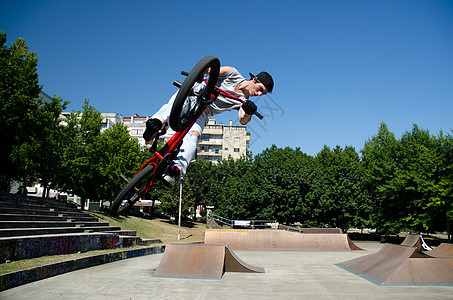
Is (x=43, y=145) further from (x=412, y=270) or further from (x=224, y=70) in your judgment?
(x=412, y=270)

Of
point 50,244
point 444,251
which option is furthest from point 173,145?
point 444,251

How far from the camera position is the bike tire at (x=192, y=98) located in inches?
197

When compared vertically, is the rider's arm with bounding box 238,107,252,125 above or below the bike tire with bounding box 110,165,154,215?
above

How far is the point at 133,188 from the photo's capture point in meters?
6.18

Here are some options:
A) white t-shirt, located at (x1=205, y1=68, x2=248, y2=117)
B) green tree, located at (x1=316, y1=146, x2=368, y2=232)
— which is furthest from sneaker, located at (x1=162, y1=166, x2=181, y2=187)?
green tree, located at (x1=316, y1=146, x2=368, y2=232)

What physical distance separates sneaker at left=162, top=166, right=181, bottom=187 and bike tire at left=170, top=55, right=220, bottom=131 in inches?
33.5

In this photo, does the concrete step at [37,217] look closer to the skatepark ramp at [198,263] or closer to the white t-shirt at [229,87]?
the skatepark ramp at [198,263]

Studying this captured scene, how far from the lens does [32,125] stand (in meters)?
24.8

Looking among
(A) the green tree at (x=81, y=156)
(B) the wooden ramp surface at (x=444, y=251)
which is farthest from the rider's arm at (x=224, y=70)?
(A) the green tree at (x=81, y=156)

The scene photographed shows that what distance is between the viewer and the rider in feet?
19.8

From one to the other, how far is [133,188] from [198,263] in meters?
4.60

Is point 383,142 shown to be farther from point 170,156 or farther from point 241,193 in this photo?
point 170,156

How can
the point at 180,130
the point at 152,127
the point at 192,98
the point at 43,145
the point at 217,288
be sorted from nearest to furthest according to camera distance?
the point at 180,130 < the point at 152,127 < the point at 192,98 < the point at 217,288 < the point at 43,145

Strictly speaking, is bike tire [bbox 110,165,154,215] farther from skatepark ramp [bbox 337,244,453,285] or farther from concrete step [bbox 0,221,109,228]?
concrete step [bbox 0,221,109,228]
